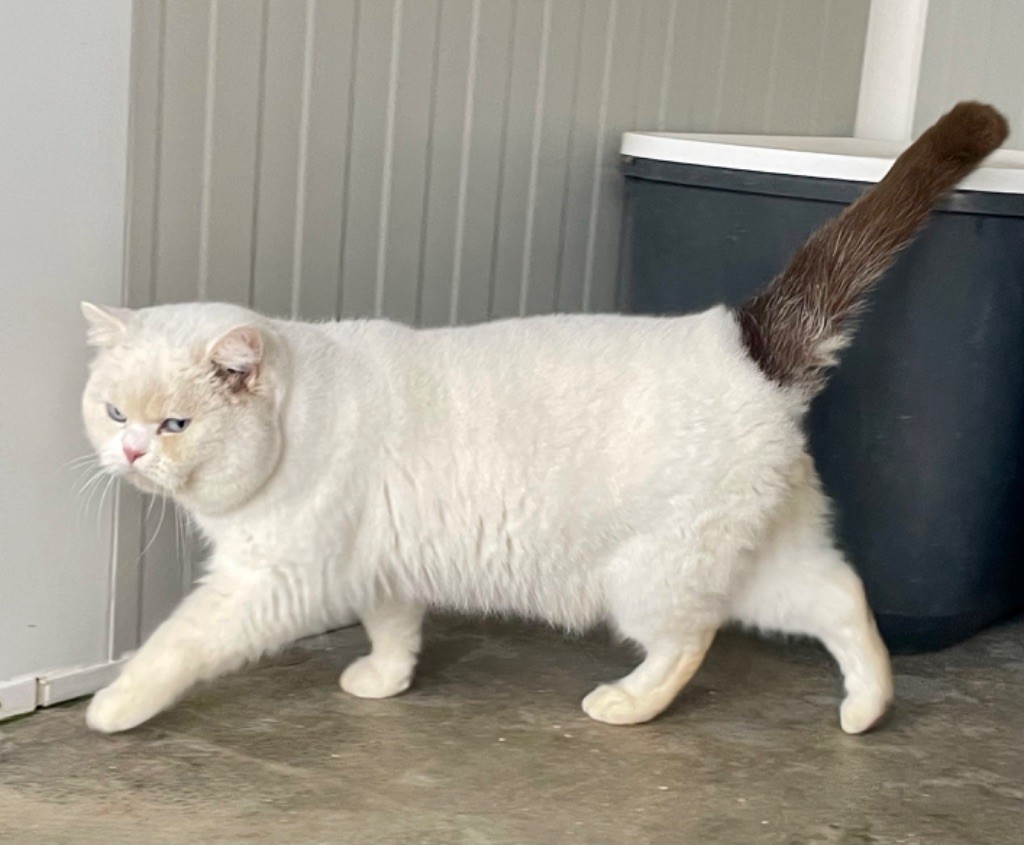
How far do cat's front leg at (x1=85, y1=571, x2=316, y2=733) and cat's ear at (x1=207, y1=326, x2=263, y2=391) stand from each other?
0.29 meters

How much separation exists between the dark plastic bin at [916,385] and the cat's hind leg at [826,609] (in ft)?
1.10

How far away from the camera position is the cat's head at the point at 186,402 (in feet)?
6.14

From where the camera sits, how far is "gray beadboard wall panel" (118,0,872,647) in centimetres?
214

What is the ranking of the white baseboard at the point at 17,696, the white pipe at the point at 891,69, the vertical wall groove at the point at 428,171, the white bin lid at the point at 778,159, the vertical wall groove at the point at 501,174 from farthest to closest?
1. the white pipe at the point at 891,69
2. the vertical wall groove at the point at 501,174
3. the vertical wall groove at the point at 428,171
4. the white bin lid at the point at 778,159
5. the white baseboard at the point at 17,696

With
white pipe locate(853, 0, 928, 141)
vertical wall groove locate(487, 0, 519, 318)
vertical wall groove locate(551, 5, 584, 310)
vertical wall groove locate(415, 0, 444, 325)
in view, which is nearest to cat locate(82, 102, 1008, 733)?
vertical wall groove locate(415, 0, 444, 325)

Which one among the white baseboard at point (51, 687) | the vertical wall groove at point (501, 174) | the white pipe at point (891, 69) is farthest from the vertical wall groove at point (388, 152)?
the white pipe at point (891, 69)

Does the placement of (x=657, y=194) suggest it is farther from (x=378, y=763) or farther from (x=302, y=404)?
(x=378, y=763)

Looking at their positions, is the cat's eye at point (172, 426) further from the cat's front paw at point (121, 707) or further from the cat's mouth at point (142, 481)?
the cat's front paw at point (121, 707)

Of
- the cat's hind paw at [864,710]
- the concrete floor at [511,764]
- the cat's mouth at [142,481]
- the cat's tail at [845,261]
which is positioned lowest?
the concrete floor at [511,764]

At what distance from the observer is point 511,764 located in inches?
80.1

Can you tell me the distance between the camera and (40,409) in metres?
2.02

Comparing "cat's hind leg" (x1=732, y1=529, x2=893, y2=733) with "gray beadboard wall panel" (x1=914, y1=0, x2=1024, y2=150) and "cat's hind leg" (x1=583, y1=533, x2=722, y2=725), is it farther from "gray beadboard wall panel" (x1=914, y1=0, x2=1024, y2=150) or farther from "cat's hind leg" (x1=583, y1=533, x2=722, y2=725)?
"gray beadboard wall panel" (x1=914, y1=0, x2=1024, y2=150)

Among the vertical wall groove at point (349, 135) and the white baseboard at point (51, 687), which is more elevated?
the vertical wall groove at point (349, 135)

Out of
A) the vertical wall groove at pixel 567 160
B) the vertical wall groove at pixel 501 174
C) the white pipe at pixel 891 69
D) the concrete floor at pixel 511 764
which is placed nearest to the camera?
the concrete floor at pixel 511 764
